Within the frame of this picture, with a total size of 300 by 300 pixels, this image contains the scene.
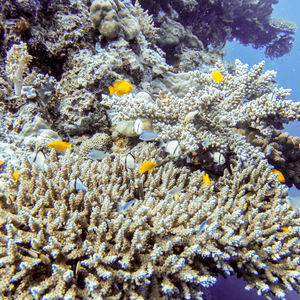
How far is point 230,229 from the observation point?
8.04 feet

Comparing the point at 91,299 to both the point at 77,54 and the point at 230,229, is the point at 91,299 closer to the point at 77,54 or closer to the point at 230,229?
the point at 230,229

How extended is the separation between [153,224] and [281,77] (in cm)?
15685

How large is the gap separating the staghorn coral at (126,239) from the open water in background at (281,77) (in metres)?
2.13

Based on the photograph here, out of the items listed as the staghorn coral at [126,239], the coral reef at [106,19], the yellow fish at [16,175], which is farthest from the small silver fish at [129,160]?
the coral reef at [106,19]

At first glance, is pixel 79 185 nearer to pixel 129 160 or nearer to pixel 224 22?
pixel 129 160

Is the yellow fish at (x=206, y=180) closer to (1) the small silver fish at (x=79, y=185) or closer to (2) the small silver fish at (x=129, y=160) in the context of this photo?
(2) the small silver fish at (x=129, y=160)

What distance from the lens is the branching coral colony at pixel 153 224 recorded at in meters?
1.96

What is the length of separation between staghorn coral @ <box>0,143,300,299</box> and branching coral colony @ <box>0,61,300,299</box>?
0.04 ft

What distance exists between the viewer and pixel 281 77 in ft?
416

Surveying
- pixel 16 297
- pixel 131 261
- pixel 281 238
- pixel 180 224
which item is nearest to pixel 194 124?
pixel 180 224

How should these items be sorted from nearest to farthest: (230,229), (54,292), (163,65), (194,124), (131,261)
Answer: (54,292) < (131,261) < (230,229) < (194,124) < (163,65)

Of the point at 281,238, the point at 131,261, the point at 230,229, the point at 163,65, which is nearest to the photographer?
the point at 131,261

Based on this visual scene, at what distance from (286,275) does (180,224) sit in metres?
1.45

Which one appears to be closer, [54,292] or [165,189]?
[54,292]
